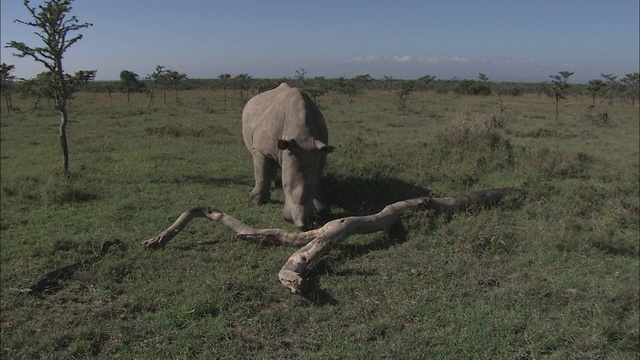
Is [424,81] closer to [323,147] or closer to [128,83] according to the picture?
[128,83]

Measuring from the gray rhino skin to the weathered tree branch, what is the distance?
595 mm

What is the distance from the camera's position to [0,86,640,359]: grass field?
13.3 feet

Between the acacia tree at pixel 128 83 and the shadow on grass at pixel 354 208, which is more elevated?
the acacia tree at pixel 128 83

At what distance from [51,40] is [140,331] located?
300 inches

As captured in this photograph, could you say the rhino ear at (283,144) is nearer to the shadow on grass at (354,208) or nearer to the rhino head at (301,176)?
the rhino head at (301,176)

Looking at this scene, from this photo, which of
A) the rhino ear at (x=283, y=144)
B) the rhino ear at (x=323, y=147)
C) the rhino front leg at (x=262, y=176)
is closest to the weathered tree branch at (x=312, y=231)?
the rhino ear at (x=323, y=147)

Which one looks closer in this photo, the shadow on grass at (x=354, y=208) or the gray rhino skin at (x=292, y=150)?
the shadow on grass at (x=354, y=208)

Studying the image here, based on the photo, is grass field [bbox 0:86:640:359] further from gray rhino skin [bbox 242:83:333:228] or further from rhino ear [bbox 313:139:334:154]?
rhino ear [bbox 313:139:334:154]

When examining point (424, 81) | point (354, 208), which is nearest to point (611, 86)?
point (424, 81)

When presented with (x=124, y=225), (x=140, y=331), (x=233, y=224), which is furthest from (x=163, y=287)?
(x=124, y=225)

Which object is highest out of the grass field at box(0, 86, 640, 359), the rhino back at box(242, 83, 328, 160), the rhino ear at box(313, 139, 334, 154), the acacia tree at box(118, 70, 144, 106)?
the acacia tree at box(118, 70, 144, 106)

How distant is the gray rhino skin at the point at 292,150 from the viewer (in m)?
6.50

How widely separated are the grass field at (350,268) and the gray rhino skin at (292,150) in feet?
1.82

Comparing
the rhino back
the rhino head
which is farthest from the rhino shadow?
the rhino back
